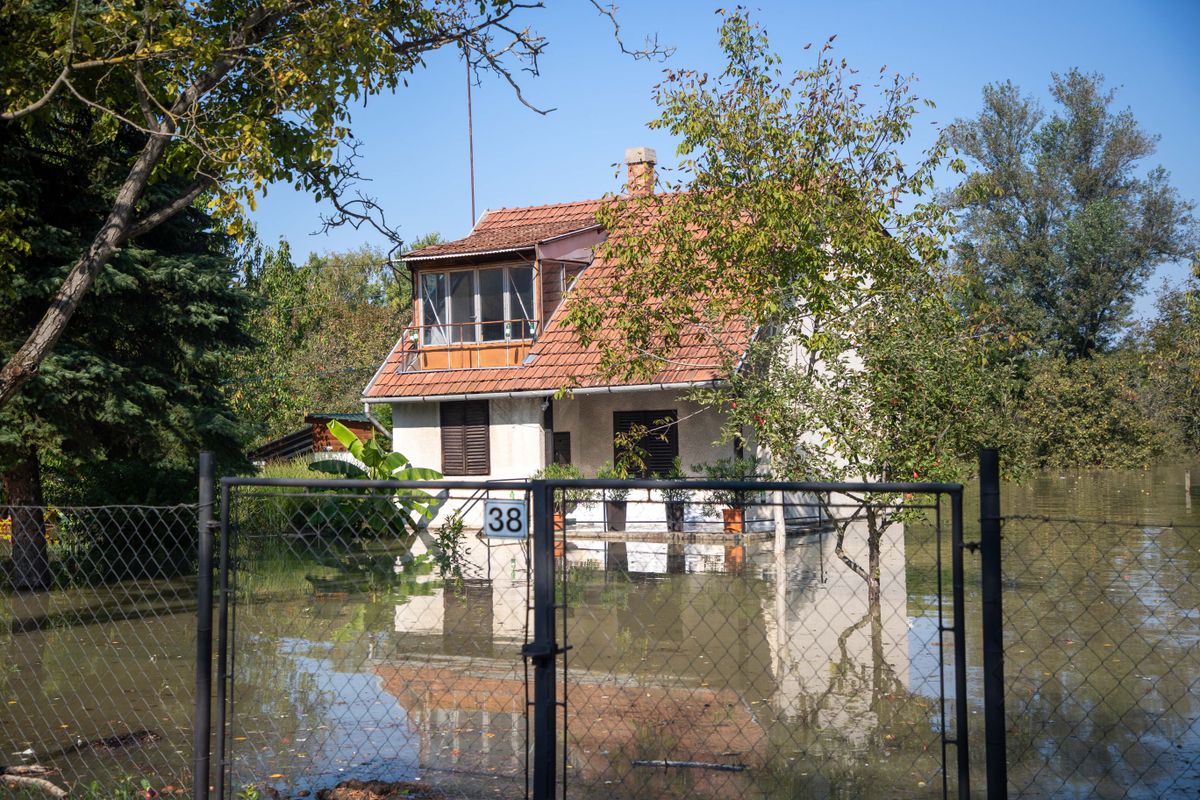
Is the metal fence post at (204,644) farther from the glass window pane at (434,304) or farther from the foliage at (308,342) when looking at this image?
the foliage at (308,342)

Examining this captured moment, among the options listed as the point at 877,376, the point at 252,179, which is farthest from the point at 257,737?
the point at 877,376

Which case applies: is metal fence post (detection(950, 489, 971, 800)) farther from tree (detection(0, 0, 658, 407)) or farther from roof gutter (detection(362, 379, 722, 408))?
roof gutter (detection(362, 379, 722, 408))

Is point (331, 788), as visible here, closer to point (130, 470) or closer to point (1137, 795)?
point (1137, 795)

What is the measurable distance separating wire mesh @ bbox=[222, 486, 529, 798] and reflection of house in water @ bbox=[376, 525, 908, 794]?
55 mm

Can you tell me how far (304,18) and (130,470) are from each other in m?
12.2

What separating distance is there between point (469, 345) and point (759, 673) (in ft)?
59.4

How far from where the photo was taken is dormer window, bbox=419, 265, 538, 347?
2739 cm

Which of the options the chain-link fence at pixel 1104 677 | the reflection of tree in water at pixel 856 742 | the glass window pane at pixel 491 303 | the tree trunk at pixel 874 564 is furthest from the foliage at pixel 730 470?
the reflection of tree in water at pixel 856 742

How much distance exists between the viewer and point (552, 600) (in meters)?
4.95

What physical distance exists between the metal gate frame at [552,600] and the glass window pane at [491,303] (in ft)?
72.4

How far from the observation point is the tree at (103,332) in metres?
16.3

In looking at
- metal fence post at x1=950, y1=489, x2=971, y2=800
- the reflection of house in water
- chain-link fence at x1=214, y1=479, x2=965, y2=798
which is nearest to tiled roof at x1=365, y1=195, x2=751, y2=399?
chain-link fence at x1=214, y1=479, x2=965, y2=798

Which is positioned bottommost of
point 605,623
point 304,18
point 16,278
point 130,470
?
point 605,623

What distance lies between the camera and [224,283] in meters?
18.6
